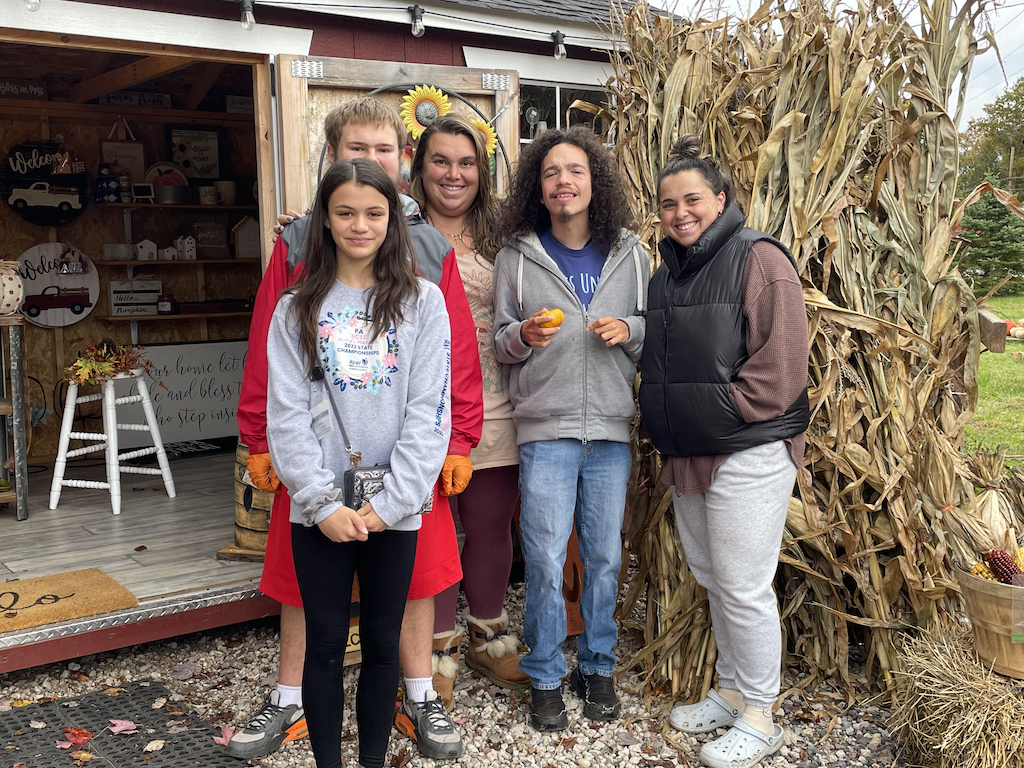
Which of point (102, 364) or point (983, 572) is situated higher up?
point (102, 364)

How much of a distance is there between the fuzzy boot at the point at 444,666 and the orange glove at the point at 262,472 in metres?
0.97

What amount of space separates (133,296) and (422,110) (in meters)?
4.06

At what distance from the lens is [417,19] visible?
4.54m

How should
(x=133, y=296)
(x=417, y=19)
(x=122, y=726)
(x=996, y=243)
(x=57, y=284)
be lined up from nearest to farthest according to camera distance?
1. (x=122, y=726)
2. (x=417, y=19)
3. (x=57, y=284)
4. (x=133, y=296)
5. (x=996, y=243)

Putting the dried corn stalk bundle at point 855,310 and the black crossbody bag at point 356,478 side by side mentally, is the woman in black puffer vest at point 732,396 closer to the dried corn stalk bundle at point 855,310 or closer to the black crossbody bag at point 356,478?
the dried corn stalk bundle at point 855,310

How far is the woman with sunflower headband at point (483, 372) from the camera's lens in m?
3.16

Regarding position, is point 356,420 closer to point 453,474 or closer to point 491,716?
point 453,474

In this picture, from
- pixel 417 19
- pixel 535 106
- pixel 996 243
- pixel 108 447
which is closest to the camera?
pixel 417 19

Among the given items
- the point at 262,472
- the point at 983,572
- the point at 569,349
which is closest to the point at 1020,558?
the point at 983,572

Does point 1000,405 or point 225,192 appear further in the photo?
point 1000,405

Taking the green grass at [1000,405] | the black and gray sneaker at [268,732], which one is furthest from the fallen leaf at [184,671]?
the green grass at [1000,405]

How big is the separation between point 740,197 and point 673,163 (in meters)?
0.81

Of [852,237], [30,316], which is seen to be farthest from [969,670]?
[30,316]

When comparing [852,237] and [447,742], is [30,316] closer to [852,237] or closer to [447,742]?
[447,742]
